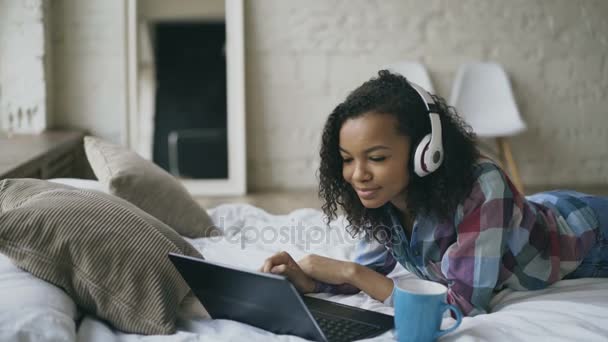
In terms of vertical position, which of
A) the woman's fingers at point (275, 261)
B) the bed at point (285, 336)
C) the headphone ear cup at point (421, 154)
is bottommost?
the bed at point (285, 336)

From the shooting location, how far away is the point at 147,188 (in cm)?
173

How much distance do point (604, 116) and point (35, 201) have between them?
3738mm

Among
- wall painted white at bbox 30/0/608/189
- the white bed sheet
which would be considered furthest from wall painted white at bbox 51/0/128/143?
the white bed sheet

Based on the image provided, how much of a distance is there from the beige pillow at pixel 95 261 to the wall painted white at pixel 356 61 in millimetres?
2686

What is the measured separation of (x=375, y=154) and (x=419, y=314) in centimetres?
31

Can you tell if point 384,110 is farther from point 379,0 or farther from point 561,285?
point 379,0

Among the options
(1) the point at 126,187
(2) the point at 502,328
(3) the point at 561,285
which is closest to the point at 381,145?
(2) the point at 502,328

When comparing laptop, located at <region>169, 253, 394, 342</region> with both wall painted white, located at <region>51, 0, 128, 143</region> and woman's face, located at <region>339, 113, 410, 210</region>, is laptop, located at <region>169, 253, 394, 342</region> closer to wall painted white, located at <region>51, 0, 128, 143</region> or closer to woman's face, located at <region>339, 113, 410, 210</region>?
woman's face, located at <region>339, 113, 410, 210</region>

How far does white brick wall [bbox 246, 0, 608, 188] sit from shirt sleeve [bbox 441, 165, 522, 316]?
8.68ft

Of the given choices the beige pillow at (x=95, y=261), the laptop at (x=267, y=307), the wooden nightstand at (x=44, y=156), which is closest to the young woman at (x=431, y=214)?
the laptop at (x=267, y=307)

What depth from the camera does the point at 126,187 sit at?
1685 mm

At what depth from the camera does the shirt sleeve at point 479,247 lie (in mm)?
1147

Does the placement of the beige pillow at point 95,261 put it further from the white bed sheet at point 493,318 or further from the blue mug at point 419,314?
the blue mug at point 419,314

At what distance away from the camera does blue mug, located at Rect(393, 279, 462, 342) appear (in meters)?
0.99
